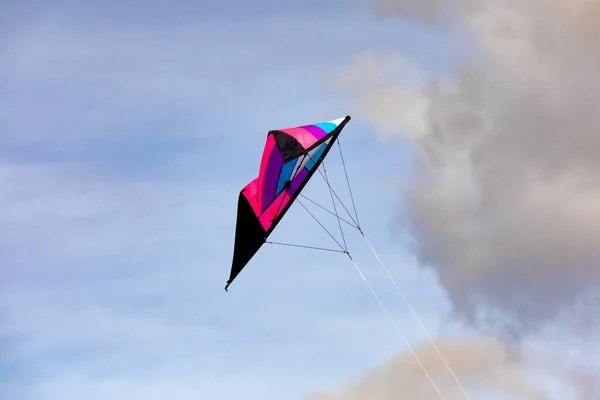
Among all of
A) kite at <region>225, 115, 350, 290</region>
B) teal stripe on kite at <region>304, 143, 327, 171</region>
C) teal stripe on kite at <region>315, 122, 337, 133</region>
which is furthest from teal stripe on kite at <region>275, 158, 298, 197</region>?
teal stripe on kite at <region>315, 122, 337, 133</region>

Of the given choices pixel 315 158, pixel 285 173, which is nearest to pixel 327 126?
pixel 315 158

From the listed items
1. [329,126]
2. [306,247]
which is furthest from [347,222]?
[329,126]

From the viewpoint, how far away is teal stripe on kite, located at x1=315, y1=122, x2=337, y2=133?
47250 millimetres

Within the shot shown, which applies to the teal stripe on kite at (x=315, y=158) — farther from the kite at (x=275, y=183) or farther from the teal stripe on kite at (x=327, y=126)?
the teal stripe on kite at (x=327, y=126)

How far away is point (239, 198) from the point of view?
4916 cm

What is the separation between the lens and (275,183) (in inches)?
1869

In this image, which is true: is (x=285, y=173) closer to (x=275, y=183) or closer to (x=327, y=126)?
(x=275, y=183)

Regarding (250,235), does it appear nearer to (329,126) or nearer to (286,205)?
A: (286,205)

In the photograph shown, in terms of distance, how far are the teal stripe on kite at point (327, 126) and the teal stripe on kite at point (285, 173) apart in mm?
2185

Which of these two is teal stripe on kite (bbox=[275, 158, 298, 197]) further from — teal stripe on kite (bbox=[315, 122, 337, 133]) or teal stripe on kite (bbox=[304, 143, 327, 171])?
teal stripe on kite (bbox=[315, 122, 337, 133])

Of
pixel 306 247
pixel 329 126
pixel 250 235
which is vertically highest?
pixel 329 126

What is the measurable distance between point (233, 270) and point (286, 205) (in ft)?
14.4

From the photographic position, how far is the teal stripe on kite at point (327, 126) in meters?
47.2

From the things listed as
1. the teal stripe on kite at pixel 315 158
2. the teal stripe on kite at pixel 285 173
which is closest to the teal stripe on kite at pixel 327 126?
the teal stripe on kite at pixel 315 158
